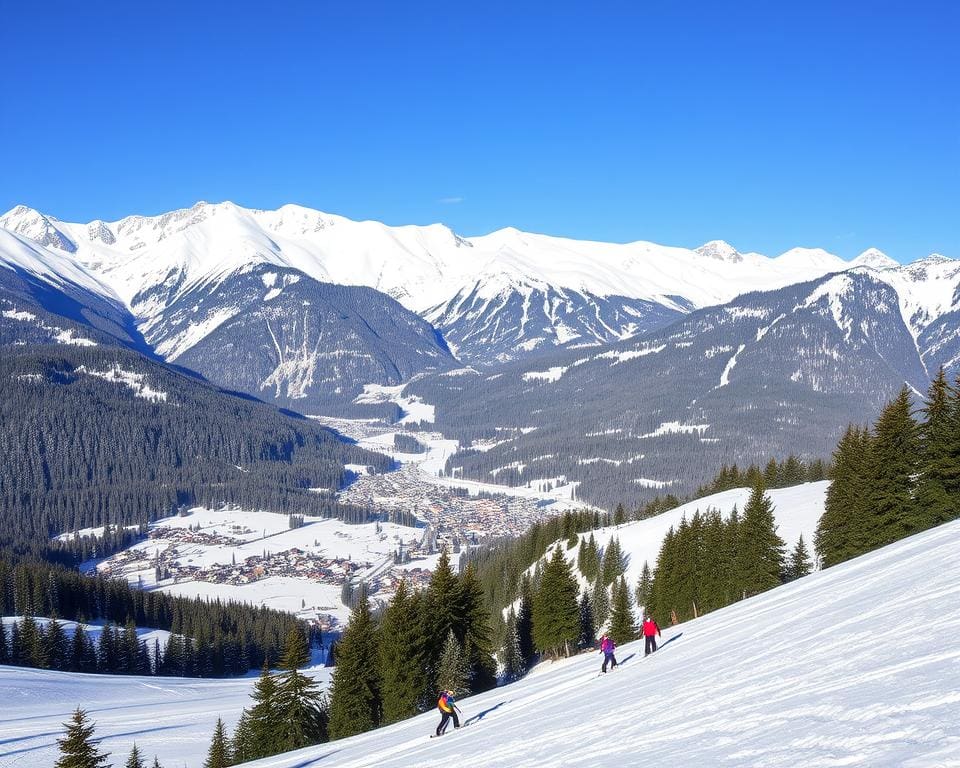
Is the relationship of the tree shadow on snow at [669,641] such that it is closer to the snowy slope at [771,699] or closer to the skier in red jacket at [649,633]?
the skier in red jacket at [649,633]

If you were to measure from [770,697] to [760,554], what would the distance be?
3892cm

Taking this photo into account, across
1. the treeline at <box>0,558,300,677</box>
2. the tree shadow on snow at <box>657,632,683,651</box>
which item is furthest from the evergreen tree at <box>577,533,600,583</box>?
the tree shadow on snow at <box>657,632,683,651</box>

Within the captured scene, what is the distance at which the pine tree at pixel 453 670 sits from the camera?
126 feet

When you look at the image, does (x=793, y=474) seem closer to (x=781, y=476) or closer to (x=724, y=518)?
(x=781, y=476)

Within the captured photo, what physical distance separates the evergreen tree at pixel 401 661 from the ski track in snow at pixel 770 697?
8.77 meters

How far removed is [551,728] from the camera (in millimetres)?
17453

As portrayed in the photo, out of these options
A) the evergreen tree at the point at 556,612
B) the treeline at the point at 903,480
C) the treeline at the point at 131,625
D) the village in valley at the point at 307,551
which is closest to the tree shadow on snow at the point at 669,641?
the treeline at the point at 903,480

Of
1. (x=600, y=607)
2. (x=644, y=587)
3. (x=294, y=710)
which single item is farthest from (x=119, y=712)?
(x=644, y=587)

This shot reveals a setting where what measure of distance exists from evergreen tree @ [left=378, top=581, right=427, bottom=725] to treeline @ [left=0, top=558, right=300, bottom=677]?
48.4 m

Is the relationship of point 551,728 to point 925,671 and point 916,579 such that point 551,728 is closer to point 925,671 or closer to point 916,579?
point 925,671

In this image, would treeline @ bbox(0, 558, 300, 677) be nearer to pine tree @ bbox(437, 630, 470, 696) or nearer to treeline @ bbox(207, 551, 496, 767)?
treeline @ bbox(207, 551, 496, 767)

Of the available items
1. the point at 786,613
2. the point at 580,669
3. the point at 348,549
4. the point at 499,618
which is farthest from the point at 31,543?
the point at 786,613

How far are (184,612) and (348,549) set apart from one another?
58.1 m

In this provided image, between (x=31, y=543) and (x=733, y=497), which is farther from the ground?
(x=31, y=543)
